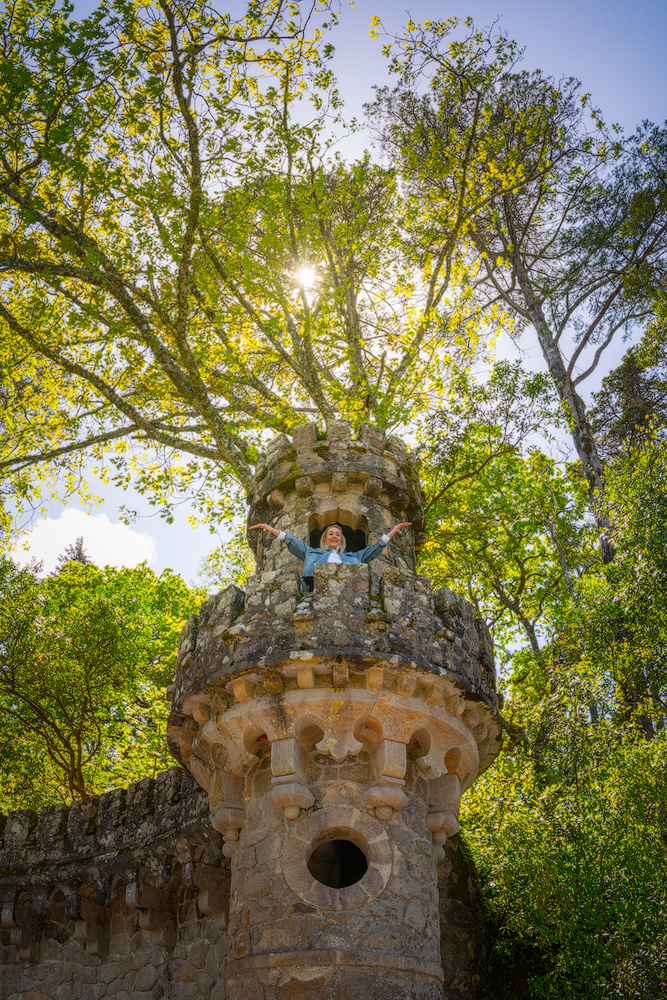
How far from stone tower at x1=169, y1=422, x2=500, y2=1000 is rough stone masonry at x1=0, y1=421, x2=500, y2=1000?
0.02 metres

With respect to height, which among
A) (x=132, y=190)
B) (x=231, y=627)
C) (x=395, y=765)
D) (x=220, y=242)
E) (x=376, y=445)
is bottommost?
(x=395, y=765)

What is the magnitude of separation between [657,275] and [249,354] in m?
9.79

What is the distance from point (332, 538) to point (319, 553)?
0.84 ft

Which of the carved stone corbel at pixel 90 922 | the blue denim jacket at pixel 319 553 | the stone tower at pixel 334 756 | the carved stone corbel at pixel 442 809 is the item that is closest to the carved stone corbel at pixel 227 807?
the stone tower at pixel 334 756

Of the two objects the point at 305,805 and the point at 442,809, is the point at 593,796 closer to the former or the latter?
the point at 442,809

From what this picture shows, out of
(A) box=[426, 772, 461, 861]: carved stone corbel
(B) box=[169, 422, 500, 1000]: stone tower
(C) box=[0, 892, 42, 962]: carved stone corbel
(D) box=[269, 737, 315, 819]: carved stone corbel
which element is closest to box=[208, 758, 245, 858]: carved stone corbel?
(B) box=[169, 422, 500, 1000]: stone tower

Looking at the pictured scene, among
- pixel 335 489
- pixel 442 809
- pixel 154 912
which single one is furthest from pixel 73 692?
pixel 442 809

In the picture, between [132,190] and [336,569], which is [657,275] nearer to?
[132,190]

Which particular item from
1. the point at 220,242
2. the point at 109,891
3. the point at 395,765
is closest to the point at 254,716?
the point at 395,765

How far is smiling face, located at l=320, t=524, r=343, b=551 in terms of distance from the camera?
28.3 ft

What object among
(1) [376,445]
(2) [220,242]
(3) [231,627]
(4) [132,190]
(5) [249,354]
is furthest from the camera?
(5) [249,354]

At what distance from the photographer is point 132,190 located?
12078 mm

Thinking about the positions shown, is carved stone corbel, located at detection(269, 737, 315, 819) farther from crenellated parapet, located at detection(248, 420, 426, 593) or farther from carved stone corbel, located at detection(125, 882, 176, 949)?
carved stone corbel, located at detection(125, 882, 176, 949)

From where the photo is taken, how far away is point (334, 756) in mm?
6816
